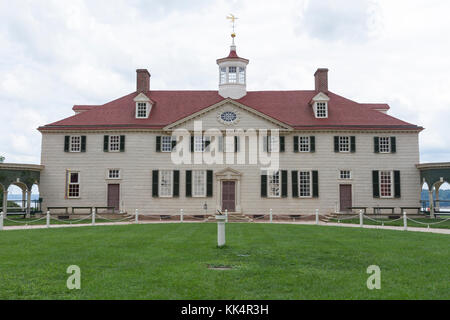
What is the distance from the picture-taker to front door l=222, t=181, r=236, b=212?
29141 millimetres

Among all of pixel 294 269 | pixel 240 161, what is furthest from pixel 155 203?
pixel 294 269

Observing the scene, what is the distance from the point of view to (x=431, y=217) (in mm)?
27422

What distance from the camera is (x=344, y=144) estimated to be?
2942cm

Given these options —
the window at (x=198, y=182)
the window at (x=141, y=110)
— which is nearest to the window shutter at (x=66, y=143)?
the window at (x=141, y=110)

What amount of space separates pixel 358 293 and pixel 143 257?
576 cm

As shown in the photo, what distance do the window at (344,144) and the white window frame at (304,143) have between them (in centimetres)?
231

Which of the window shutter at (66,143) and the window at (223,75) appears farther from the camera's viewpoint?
the window at (223,75)

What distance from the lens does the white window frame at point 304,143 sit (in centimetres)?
2945

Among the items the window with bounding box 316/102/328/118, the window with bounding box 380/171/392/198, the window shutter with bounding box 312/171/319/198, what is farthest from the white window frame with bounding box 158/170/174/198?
the window with bounding box 380/171/392/198

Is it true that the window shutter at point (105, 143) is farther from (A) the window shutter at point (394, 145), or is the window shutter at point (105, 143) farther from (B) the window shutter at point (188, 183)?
(A) the window shutter at point (394, 145)

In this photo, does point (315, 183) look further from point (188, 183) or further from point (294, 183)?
point (188, 183)

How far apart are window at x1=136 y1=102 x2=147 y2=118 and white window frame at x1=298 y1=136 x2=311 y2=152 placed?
1204cm

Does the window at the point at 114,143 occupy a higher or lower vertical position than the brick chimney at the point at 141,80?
lower
